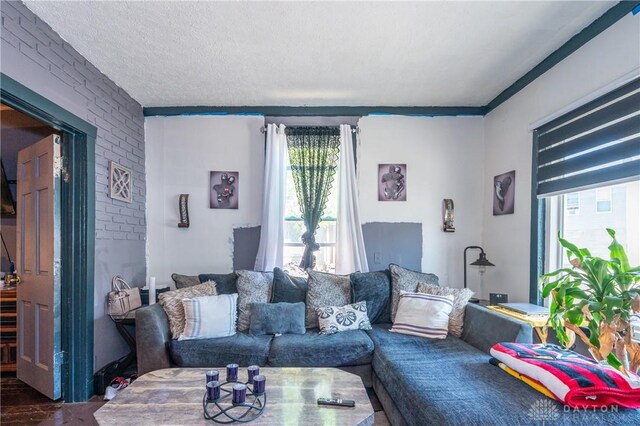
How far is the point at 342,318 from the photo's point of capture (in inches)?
113

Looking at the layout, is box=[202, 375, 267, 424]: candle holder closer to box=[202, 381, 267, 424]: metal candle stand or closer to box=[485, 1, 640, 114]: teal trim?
box=[202, 381, 267, 424]: metal candle stand

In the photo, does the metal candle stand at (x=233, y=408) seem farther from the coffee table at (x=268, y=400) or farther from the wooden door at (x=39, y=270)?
the wooden door at (x=39, y=270)

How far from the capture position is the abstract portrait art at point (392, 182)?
371 centimetres

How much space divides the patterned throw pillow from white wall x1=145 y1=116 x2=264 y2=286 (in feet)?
4.34

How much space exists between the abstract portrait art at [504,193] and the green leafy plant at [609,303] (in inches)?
51.9

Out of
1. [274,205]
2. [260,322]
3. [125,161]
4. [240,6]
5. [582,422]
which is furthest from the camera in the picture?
[274,205]

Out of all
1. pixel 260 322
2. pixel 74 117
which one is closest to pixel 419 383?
pixel 260 322

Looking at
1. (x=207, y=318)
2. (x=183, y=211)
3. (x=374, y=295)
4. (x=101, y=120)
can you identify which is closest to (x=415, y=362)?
(x=374, y=295)

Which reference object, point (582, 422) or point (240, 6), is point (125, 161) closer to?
point (240, 6)

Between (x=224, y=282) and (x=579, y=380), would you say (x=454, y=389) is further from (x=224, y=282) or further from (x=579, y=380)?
(x=224, y=282)

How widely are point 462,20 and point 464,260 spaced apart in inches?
93.9

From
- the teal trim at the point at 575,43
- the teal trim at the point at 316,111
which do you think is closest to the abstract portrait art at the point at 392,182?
the teal trim at the point at 316,111

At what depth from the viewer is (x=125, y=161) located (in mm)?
3318

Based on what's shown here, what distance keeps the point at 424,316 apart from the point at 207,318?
1.74m
